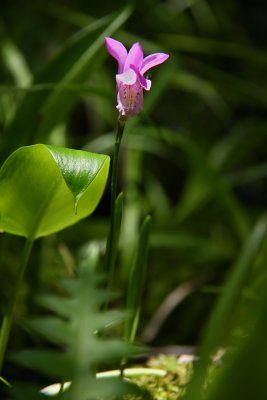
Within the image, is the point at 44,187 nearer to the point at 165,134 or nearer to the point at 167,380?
the point at 167,380

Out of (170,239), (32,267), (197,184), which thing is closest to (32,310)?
(32,267)

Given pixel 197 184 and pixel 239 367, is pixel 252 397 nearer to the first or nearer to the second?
pixel 239 367

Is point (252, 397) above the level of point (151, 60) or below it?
below

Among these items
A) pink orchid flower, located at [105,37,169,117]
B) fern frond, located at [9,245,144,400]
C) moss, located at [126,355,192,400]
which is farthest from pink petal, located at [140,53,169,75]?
moss, located at [126,355,192,400]

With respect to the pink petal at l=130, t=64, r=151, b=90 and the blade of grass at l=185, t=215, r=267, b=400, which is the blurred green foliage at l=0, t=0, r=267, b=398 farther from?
the pink petal at l=130, t=64, r=151, b=90

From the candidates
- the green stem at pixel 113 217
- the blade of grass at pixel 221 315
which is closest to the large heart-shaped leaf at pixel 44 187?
the green stem at pixel 113 217
